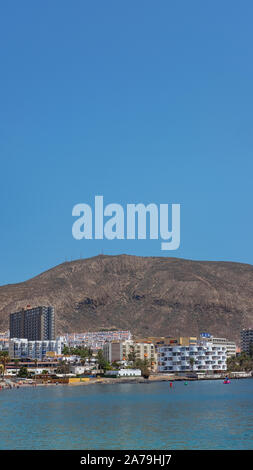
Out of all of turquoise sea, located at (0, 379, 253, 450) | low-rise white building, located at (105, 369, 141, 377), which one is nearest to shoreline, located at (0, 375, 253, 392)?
low-rise white building, located at (105, 369, 141, 377)

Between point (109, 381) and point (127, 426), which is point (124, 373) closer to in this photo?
point (109, 381)

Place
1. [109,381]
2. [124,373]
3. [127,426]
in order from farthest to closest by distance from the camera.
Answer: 1. [124,373]
2. [109,381]
3. [127,426]

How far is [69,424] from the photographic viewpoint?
189 feet

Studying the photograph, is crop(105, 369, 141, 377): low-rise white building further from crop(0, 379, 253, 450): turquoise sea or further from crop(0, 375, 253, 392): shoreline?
crop(0, 379, 253, 450): turquoise sea

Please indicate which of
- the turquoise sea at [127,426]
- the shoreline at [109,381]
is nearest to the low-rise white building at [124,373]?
the shoreline at [109,381]

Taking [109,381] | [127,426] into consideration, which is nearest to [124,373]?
[109,381]

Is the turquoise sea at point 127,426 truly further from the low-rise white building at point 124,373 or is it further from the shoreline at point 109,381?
the low-rise white building at point 124,373

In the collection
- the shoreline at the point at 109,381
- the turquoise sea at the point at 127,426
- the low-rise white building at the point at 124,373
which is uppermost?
the turquoise sea at the point at 127,426

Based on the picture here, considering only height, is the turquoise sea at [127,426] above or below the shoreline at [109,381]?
above
